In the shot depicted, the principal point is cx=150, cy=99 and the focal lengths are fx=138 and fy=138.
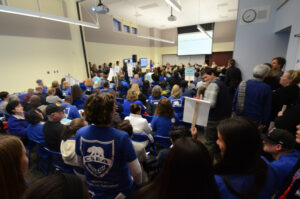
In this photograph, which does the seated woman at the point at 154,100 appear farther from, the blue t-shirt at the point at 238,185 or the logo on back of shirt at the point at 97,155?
the blue t-shirt at the point at 238,185

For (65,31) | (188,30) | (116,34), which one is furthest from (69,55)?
(188,30)

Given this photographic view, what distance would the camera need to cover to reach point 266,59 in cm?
387

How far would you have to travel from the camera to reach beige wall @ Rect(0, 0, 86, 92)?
16.1ft

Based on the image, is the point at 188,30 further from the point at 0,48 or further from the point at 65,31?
the point at 0,48

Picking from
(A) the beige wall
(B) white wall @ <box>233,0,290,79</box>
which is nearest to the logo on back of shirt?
(B) white wall @ <box>233,0,290,79</box>

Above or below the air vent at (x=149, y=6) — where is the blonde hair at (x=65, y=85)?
below

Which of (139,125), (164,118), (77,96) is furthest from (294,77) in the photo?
(77,96)

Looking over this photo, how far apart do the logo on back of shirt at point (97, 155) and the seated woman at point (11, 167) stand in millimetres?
Result: 351

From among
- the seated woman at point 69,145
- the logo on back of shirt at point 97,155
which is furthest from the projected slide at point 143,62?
the logo on back of shirt at point 97,155

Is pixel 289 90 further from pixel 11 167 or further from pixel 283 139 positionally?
pixel 11 167

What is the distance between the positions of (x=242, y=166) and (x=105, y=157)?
84 centimetres

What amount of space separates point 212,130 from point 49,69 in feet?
23.3

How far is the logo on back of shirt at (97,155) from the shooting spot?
3.12 feet

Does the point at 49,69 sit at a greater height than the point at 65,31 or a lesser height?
lesser
